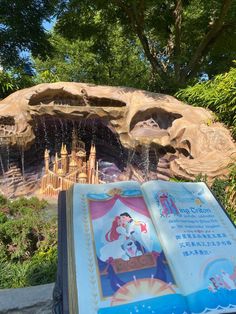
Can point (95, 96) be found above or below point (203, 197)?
above

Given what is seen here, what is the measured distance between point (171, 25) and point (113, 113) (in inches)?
214

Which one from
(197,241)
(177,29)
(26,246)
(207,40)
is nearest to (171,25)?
(177,29)

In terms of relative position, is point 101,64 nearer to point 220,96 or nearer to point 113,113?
point 113,113

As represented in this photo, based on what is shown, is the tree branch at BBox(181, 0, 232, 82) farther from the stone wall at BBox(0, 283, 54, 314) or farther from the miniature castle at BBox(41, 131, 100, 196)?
the stone wall at BBox(0, 283, 54, 314)

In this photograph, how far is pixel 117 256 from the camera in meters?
1.86

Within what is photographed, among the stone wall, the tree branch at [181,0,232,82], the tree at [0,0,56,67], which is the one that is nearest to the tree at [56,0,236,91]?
the tree branch at [181,0,232,82]

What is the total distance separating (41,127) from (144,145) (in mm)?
2659

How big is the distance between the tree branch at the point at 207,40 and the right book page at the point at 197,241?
359 inches

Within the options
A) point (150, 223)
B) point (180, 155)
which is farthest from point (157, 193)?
point (180, 155)

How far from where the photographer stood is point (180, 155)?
771 centimetres

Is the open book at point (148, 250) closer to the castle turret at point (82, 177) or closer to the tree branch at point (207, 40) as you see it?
the castle turret at point (82, 177)

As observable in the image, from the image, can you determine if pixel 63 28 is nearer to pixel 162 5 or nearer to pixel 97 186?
pixel 162 5

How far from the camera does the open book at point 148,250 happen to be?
171 cm

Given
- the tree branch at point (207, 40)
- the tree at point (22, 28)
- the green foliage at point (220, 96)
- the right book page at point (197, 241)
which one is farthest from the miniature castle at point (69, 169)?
the right book page at point (197, 241)
